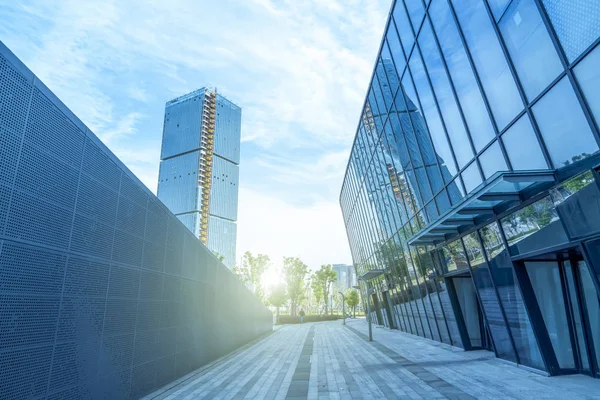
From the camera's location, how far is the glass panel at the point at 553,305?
346 inches

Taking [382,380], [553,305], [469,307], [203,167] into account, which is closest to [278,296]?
[469,307]

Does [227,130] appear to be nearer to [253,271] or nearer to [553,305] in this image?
[253,271]

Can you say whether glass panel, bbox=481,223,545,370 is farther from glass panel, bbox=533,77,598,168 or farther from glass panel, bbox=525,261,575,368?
glass panel, bbox=533,77,598,168

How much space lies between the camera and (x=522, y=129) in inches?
335

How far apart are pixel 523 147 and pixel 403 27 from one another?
9193 mm

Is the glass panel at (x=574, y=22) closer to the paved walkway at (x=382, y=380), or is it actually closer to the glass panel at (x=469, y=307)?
the paved walkway at (x=382, y=380)

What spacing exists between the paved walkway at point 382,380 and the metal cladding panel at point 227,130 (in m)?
114

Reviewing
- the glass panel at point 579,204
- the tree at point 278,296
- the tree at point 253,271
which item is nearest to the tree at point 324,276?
the tree at point 278,296

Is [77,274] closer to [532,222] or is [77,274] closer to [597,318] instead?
[532,222]

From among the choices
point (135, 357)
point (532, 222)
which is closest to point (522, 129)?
point (532, 222)

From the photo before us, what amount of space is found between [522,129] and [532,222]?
8.56ft

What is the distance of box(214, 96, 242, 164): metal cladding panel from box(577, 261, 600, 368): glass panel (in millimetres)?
118976

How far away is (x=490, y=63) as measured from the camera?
365 inches

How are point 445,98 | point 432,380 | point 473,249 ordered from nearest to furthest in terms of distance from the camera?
point 432,380 < point 445,98 < point 473,249
